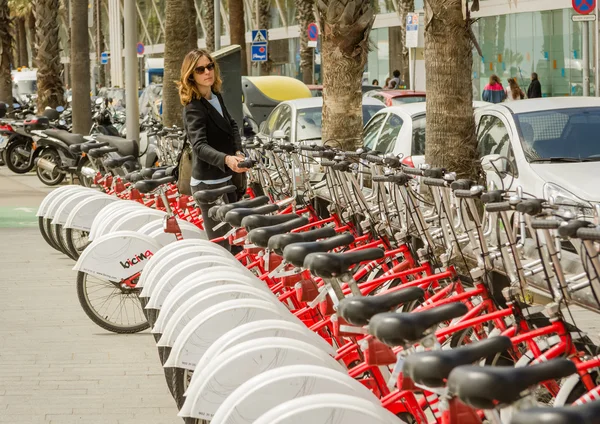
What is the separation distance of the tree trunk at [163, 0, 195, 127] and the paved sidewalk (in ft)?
28.0

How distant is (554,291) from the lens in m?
4.50

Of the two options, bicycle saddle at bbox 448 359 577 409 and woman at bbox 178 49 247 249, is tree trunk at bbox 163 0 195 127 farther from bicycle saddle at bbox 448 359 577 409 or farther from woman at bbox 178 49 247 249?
bicycle saddle at bbox 448 359 577 409

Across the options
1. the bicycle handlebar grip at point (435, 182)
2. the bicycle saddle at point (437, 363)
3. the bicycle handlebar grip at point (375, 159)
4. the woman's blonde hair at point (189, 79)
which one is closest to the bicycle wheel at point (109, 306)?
the woman's blonde hair at point (189, 79)

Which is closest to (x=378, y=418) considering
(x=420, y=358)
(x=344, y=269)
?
(x=420, y=358)

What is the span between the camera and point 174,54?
19703mm

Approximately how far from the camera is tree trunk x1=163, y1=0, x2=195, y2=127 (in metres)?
19.5

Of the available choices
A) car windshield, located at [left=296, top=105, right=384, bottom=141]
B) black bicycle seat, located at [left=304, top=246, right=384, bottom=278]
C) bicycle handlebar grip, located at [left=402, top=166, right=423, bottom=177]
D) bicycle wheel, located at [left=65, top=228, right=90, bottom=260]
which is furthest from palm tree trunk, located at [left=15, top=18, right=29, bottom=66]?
black bicycle seat, located at [left=304, top=246, right=384, bottom=278]

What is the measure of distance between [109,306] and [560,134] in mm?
4749

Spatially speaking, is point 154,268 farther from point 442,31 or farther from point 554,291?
point 442,31

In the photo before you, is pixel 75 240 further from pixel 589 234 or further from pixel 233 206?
pixel 589 234

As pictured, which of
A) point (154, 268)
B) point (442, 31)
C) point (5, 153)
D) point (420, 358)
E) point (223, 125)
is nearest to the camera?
point (420, 358)

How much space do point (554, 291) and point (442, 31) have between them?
5.42 meters

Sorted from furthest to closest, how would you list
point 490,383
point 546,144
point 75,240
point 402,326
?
1. point 75,240
2. point 546,144
3. point 402,326
4. point 490,383

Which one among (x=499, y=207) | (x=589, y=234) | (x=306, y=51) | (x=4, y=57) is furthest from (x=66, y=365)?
(x=306, y=51)
